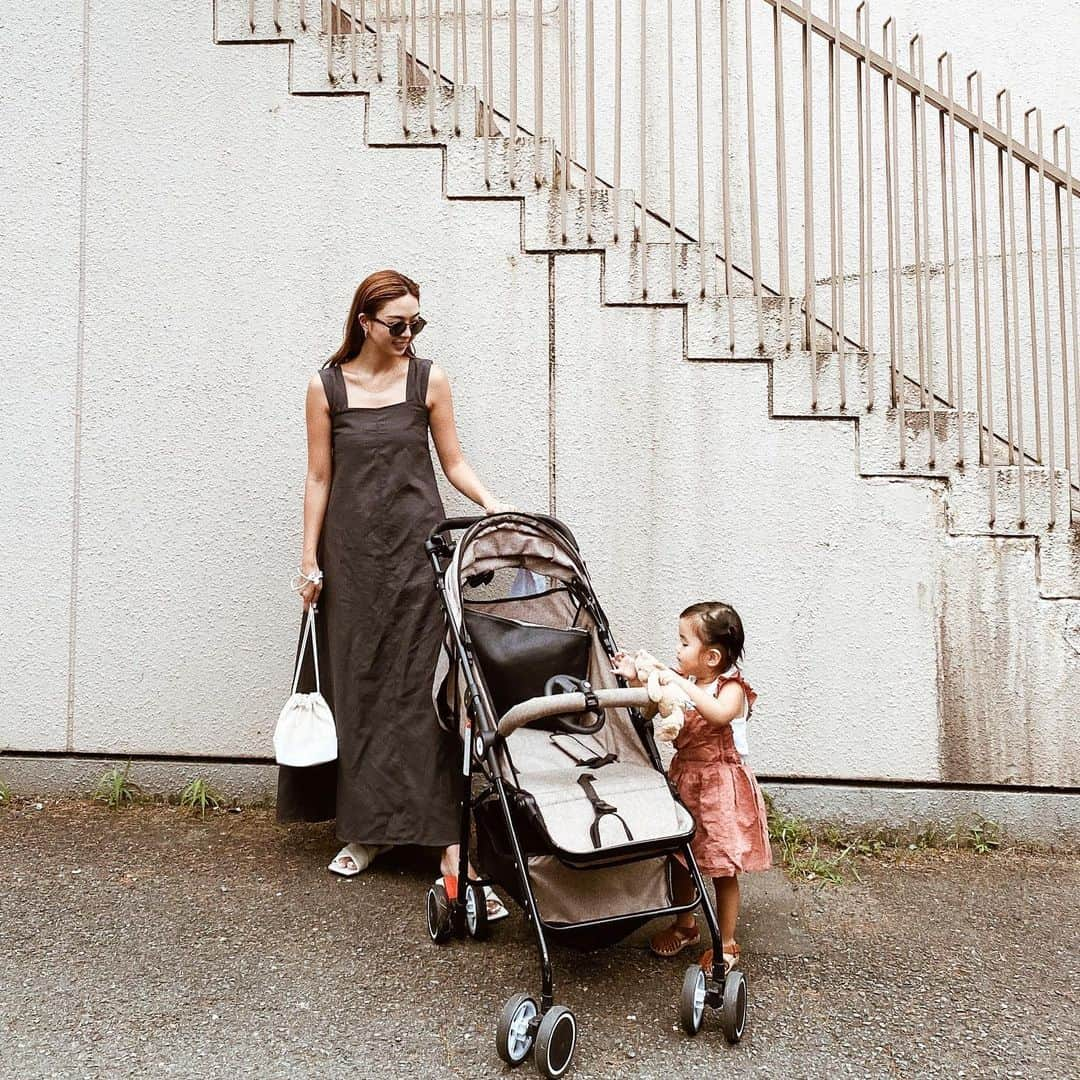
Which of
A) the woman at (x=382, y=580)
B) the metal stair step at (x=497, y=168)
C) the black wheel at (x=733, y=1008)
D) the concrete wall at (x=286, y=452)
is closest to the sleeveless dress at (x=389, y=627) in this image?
the woman at (x=382, y=580)

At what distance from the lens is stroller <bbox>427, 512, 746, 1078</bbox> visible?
9.02 feet

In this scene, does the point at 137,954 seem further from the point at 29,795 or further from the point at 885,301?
the point at 885,301

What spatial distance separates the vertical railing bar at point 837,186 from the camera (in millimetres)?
4176

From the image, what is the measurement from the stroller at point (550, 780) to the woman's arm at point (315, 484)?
1.96 ft

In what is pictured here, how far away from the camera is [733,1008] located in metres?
2.75

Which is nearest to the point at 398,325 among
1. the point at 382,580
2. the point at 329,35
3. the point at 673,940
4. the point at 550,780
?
the point at 382,580

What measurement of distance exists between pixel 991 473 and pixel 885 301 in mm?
1161

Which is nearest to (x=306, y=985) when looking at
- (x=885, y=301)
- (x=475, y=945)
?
(x=475, y=945)

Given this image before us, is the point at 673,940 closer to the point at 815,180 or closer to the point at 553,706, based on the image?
the point at 553,706

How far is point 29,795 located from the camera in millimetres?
4629

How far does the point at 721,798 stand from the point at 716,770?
0.09 meters

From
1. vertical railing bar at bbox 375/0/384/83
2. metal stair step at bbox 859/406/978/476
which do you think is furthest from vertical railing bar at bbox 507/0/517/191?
metal stair step at bbox 859/406/978/476

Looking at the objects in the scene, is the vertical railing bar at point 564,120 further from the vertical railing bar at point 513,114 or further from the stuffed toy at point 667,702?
the stuffed toy at point 667,702

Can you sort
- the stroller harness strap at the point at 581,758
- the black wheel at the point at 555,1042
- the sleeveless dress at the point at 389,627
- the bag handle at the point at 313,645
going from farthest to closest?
the bag handle at the point at 313,645 → the sleeveless dress at the point at 389,627 → the stroller harness strap at the point at 581,758 → the black wheel at the point at 555,1042
